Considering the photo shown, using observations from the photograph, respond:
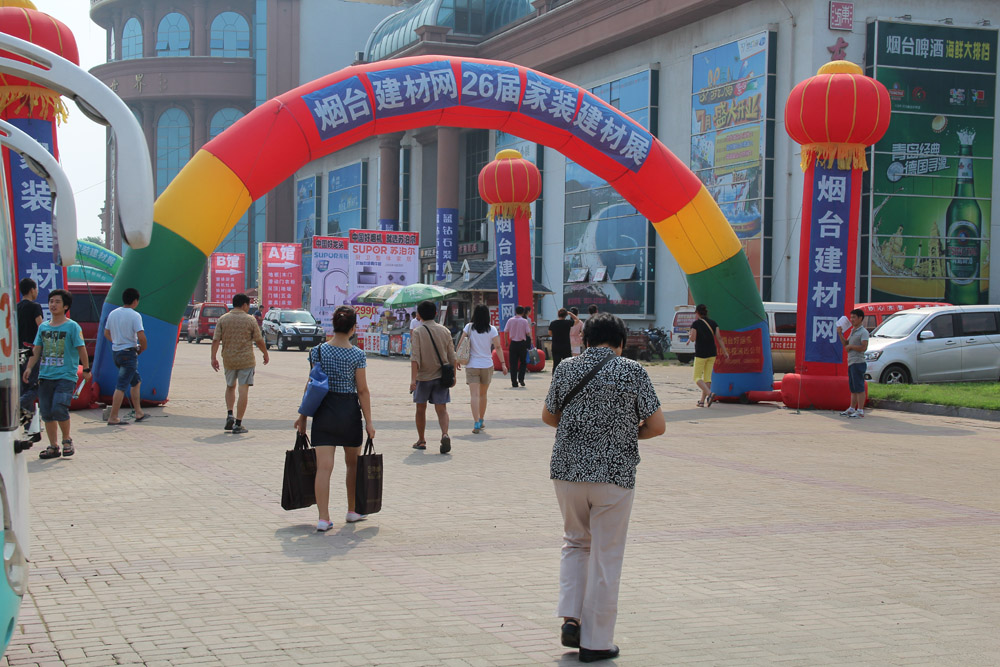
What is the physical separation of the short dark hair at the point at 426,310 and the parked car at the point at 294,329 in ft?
83.7

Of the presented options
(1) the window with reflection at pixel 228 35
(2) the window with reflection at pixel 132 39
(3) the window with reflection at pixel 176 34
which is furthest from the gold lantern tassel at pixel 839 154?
(2) the window with reflection at pixel 132 39

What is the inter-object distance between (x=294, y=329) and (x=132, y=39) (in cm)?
5872

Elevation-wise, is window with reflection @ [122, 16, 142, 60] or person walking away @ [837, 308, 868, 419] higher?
window with reflection @ [122, 16, 142, 60]

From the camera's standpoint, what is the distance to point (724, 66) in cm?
3300

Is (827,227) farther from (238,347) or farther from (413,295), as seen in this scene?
(413,295)

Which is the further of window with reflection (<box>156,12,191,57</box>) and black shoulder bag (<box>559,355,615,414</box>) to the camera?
window with reflection (<box>156,12,191,57</box>)

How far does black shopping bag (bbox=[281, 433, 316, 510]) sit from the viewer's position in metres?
7.25

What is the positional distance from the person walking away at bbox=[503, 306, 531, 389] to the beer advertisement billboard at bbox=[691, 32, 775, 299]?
42.0 feet

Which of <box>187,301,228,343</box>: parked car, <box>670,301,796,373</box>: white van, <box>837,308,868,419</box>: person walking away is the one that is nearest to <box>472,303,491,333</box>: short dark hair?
<box>837,308,868,419</box>: person walking away

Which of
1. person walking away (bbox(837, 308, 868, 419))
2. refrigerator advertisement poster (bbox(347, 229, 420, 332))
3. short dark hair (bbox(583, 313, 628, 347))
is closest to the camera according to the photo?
short dark hair (bbox(583, 313, 628, 347))

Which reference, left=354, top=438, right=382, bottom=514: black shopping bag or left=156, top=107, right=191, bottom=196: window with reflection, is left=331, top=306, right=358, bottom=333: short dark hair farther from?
left=156, top=107, right=191, bottom=196: window with reflection

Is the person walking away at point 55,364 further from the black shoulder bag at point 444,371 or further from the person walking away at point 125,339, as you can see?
the black shoulder bag at point 444,371

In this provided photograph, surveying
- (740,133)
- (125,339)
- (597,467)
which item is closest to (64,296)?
(125,339)

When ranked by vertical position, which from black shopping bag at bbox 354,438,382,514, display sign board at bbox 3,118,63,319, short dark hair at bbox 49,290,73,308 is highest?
display sign board at bbox 3,118,63,319
